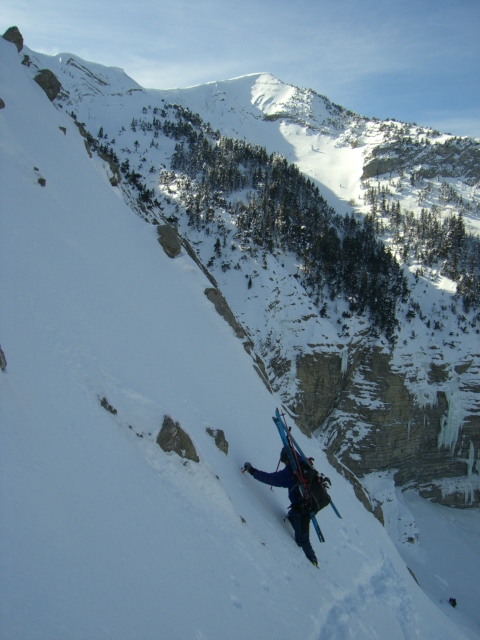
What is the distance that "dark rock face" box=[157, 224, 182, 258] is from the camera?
750 inches

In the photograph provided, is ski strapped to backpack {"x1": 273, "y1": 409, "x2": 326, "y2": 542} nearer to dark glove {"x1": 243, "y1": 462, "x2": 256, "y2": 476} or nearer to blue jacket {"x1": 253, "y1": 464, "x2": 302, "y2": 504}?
blue jacket {"x1": 253, "y1": 464, "x2": 302, "y2": 504}

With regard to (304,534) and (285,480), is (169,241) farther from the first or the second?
(304,534)

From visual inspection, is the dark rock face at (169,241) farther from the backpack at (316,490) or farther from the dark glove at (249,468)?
the backpack at (316,490)

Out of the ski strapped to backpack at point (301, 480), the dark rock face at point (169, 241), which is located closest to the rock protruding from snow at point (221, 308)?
the dark rock face at point (169, 241)

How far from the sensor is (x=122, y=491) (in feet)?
17.4

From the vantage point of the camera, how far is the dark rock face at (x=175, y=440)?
22.7 ft

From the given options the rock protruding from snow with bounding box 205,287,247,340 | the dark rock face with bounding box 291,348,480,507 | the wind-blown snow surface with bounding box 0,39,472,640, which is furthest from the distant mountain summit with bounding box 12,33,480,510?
the wind-blown snow surface with bounding box 0,39,472,640

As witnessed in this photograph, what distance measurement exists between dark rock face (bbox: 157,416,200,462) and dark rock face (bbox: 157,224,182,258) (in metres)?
13.0

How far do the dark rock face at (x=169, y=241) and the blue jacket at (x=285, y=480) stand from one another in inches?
518

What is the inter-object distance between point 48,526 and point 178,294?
1291cm

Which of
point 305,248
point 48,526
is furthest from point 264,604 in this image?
point 305,248

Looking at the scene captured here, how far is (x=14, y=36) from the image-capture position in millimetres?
24328

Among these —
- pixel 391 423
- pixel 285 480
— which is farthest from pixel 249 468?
pixel 391 423

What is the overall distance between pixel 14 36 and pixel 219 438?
30319 mm
